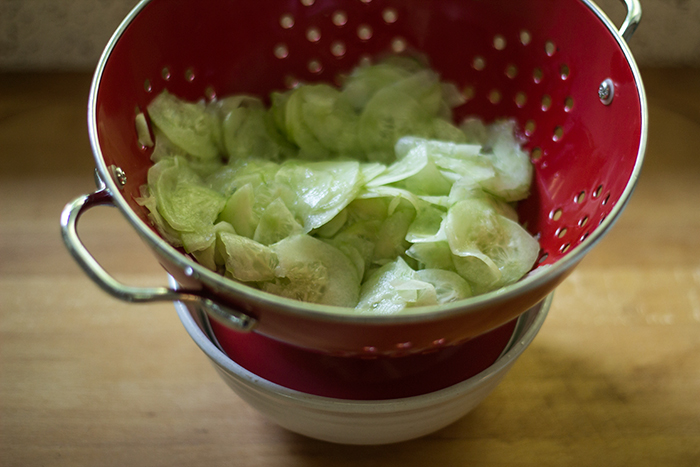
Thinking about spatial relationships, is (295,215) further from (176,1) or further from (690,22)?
(690,22)

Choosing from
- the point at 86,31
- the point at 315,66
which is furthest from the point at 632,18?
the point at 86,31

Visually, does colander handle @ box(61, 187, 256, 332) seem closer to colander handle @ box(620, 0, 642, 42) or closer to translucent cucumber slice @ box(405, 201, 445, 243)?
translucent cucumber slice @ box(405, 201, 445, 243)

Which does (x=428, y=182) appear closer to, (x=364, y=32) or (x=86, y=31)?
(x=364, y=32)

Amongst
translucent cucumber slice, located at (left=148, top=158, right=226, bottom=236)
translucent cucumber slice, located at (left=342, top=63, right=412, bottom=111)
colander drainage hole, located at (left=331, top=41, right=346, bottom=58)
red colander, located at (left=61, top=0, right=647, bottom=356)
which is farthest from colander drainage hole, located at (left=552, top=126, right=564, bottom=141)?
translucent cucumber slice, located at (left=148, top=158, right=226, bottom=236)

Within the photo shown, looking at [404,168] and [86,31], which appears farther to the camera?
[86,31]

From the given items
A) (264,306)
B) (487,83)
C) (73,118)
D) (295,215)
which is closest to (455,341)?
(264,306)

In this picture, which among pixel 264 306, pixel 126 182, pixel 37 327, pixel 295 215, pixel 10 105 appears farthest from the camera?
pixel 10 105
